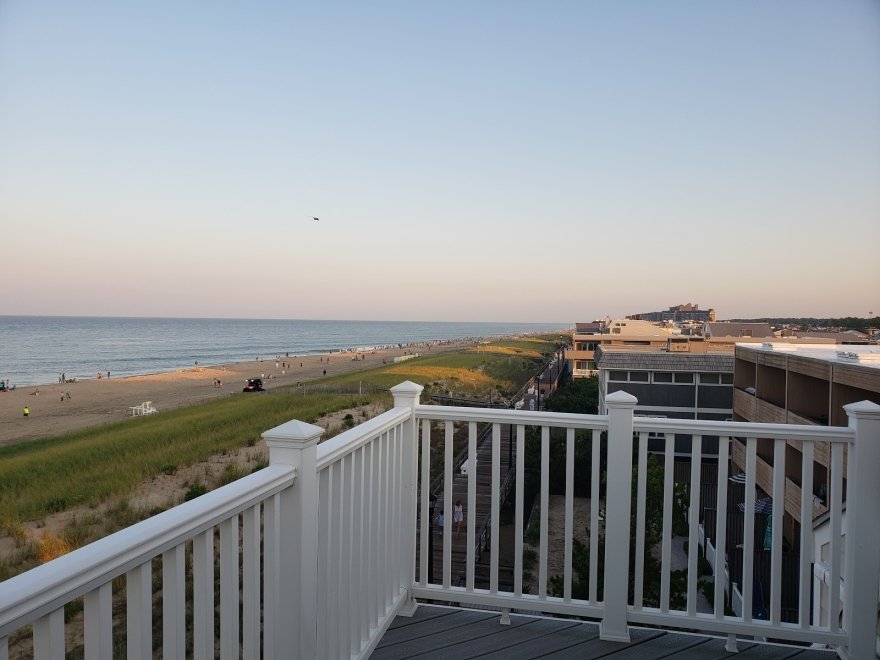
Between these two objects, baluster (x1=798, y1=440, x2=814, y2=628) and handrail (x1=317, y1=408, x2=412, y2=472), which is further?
baluster (x1=798, y1=440, x2=814, y2=628)

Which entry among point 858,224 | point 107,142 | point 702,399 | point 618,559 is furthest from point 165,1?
point 702,399

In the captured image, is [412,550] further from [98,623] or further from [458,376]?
[458,376]

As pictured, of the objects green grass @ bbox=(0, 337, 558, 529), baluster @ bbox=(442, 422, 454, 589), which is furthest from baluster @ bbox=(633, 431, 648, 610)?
green grass @ bbox=(0, 337, 558, 529)

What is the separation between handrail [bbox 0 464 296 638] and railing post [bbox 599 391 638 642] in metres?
1.81

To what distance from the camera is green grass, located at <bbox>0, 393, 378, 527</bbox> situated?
10.6 meters

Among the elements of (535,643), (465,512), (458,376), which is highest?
(535,643)

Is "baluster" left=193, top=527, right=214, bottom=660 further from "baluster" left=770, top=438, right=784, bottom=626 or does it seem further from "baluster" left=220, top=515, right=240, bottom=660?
"baluster" left=770, top=438, right=784, bottom=626

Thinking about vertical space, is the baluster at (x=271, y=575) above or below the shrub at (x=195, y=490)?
above

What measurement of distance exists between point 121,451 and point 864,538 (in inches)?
597

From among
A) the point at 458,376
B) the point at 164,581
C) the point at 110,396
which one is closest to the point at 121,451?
the point at 164,581

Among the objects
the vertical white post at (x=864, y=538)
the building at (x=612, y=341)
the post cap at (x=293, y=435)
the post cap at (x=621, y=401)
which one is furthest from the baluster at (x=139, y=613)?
the building at (x=612, y=341)

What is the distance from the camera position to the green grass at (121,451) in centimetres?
1062

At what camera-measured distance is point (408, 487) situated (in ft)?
10.3

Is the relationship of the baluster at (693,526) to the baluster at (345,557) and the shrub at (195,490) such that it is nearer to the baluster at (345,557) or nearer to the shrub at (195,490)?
the baluster at (345,557)
